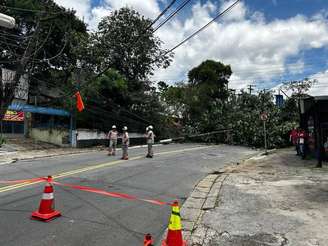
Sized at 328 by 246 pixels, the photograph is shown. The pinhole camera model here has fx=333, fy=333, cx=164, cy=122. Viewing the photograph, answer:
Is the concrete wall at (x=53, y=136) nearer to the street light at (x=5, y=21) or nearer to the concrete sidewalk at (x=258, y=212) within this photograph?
the concrete sidewalk at (x=258, y=212)

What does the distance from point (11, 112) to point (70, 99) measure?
18.4 feet

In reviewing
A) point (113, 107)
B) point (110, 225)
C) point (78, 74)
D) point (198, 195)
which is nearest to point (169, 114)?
point (113, 107)

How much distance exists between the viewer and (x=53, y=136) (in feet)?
85.4

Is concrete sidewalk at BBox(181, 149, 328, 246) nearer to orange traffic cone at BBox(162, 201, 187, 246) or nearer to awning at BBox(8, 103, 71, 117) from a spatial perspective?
orange traffic cone at BBox(162, 201, 187, 246)

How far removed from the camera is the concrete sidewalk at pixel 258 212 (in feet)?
17.5

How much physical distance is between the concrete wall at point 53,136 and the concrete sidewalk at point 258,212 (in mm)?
17427

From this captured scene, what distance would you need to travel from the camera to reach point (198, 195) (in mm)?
8664

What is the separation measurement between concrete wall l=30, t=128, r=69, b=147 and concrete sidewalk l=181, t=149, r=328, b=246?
57.2 ft

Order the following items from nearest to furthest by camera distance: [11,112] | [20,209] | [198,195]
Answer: [20,209] → [198,195] → [11,112]

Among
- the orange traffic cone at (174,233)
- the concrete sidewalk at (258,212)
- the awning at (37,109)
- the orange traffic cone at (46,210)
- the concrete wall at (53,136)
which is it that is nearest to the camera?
the orange traffic cone at (174,233)

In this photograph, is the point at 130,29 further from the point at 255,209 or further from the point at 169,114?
the point at 255,209

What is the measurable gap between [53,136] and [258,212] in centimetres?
2200

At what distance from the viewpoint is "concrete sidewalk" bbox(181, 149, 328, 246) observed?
533 centimetres

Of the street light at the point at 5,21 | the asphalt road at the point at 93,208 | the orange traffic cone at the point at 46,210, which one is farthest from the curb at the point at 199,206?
the street light at the point at 5,21
